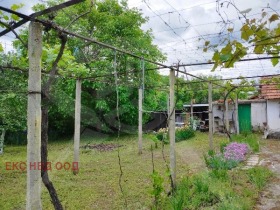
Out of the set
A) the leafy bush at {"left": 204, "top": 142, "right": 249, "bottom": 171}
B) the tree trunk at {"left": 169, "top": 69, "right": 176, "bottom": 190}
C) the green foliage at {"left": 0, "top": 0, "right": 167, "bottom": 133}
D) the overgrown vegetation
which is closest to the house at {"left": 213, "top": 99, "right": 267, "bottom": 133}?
the green foliage at {"left": 0, "top": 0, "right": 167, "bottom": 133}

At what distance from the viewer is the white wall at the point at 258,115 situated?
15825 mm

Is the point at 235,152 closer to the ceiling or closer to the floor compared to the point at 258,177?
closer to the ceiling

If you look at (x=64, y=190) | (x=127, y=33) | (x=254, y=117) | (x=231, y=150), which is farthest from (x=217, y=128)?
(x=64, y=190)

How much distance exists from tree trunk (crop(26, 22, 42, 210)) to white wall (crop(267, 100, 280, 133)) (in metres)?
13.9

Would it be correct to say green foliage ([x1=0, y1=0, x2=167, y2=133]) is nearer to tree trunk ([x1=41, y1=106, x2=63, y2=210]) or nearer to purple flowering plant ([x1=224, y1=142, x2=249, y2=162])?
purple flowering plant ([x1=224, y1=142, x2=249, y2=162])

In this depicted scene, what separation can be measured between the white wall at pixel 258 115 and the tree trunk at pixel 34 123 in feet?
51.3

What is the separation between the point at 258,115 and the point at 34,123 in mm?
16086

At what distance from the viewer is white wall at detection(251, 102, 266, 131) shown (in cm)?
1582

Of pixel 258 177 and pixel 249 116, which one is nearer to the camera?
pixel 258 177

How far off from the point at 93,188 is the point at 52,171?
7.35 feet

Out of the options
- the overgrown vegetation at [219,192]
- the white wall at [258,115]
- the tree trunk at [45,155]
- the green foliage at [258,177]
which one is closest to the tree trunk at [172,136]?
the overgrown vegetation at [219,192]

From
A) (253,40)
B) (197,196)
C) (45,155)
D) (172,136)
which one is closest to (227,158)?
(172,136)

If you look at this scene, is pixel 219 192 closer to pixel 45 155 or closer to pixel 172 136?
pixel 172 136

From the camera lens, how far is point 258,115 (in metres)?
16.1
